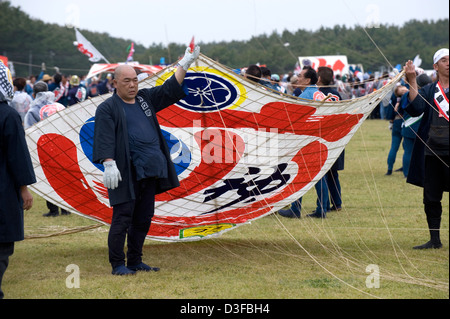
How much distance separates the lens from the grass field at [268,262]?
13.9 ft

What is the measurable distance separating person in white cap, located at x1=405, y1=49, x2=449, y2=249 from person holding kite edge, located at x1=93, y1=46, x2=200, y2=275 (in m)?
2.09

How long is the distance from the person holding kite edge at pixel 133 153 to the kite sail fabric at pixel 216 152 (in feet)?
0.77

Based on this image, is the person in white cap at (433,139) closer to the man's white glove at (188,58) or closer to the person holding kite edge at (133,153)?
the man's white glove at (188,58)

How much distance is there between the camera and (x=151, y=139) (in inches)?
184

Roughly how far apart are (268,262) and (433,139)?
181 centimetres

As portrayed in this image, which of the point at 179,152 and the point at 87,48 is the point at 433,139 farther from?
the point at 87,48

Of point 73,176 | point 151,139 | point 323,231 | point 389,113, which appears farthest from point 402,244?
point 389,113

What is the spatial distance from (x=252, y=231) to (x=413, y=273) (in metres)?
2.22

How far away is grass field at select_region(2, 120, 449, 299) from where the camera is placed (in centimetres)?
423

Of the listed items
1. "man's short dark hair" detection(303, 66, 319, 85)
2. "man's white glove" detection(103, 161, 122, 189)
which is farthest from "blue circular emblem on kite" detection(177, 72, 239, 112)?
"man's short dark hair" detection(303, 66, 319, 85)

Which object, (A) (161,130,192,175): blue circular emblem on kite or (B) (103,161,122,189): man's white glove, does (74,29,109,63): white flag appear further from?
(B) (103,161,122,189): man's white glove

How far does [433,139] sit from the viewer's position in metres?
5.18

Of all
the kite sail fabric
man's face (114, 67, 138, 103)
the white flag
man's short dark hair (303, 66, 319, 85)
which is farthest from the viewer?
the white flag
